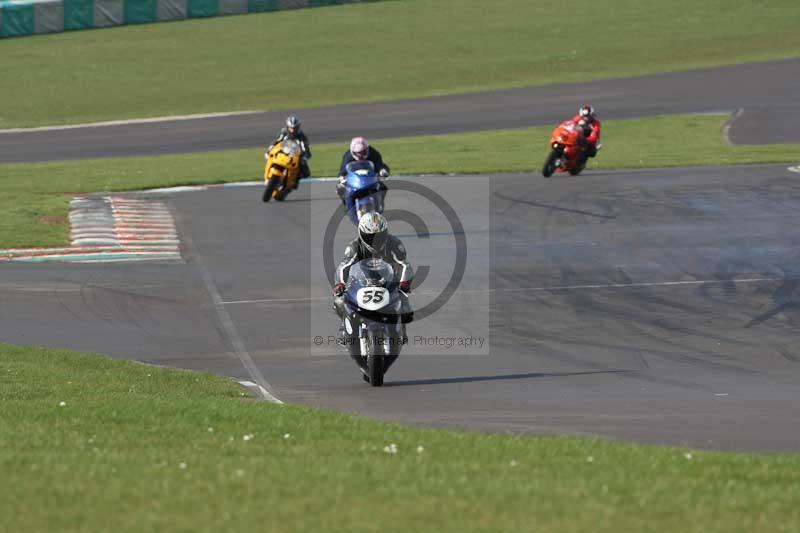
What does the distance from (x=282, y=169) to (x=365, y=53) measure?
32.1 metres

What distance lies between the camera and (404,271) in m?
15.6

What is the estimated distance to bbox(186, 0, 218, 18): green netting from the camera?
67.7m

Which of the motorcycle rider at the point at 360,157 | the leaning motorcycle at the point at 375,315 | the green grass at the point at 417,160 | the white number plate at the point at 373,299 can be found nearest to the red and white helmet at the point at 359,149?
the motorcycle rider at the point at 360,157

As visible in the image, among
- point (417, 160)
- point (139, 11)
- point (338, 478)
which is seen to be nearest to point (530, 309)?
point (338, 478)

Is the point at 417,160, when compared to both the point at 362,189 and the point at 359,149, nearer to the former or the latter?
the point at 359,149

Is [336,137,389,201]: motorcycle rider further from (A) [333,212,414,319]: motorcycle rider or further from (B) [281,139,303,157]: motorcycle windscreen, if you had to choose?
(A) [333,212,414,319]: motorcycle rider

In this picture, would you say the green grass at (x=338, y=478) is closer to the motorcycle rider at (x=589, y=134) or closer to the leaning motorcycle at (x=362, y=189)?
the leaning motorcycle at (x=362, y=189)

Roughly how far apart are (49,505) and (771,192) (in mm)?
24209

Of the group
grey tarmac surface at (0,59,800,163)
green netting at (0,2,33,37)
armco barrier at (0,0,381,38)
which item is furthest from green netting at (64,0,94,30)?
grey tarmac surface at (0,59,800,163)

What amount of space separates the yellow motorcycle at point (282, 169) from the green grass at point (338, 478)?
1787cm

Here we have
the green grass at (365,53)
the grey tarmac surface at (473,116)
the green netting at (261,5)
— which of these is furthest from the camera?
the green netting at (261,5)

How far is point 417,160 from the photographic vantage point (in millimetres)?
36969

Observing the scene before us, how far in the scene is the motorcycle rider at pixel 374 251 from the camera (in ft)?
51.2

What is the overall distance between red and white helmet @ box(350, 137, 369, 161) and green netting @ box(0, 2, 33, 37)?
43.8 meters
